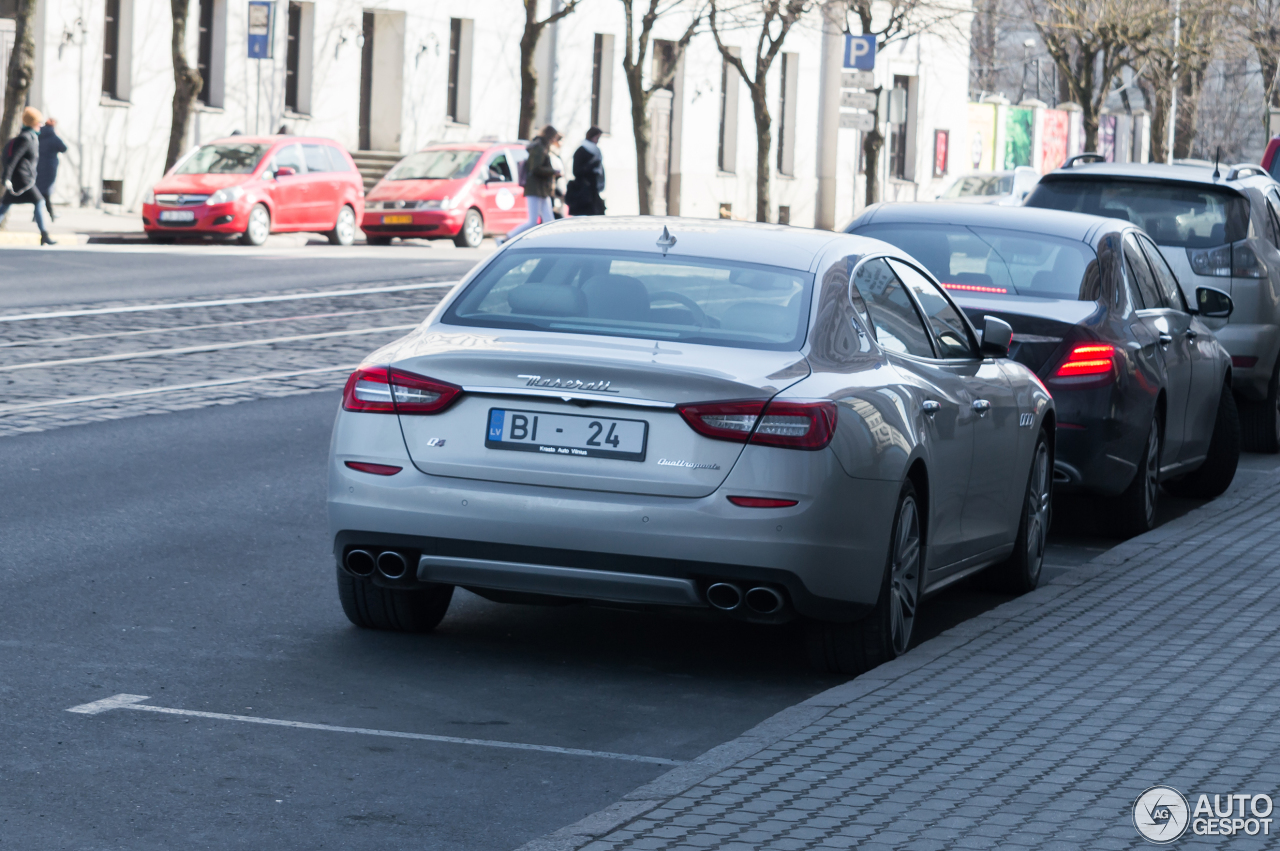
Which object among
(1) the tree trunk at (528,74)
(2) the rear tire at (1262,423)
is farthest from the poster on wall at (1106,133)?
(2) the rear tire at (1262,423)

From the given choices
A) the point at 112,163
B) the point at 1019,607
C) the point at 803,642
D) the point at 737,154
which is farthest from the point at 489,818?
the point at 737,154

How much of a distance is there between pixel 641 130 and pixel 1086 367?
3272cm

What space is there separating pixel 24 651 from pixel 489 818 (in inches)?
90.7

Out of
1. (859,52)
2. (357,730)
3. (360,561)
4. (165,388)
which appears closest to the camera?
(357,730)

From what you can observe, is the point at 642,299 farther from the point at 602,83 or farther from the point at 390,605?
the point at 602,83

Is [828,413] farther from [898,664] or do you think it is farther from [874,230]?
[874,230]

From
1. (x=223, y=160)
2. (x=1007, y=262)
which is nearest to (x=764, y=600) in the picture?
(x=1007, y=262)

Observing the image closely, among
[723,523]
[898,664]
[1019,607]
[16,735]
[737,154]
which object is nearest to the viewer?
[16,735]

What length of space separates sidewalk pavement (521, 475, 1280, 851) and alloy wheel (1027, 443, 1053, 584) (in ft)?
1.61

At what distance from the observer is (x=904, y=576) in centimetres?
730

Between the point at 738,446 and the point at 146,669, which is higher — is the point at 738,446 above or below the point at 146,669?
above

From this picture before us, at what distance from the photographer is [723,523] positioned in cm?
654

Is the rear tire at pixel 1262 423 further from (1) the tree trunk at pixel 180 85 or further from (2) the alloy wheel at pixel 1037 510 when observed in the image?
(1) the tree trunk at pixel 180 85

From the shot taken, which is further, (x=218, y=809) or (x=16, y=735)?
(x=16, y=735)
